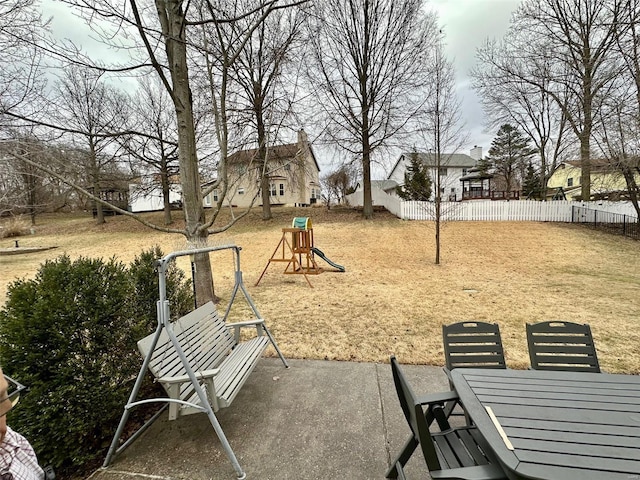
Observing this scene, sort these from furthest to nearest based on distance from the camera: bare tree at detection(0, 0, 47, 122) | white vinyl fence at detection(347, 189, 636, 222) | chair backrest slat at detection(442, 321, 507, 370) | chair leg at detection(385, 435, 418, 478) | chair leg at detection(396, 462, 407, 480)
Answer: white vinyl fence at detection(347, 189, 636, 222) < bare tree at detection(0, 0, 47, 122) < chair backrest slat at detection(442, 321, 507, 370) < chair leg at detection(385, 435, 418, 478) < chair leg at detection(396, 462, 407, 480)

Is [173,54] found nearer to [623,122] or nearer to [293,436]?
[293,436]

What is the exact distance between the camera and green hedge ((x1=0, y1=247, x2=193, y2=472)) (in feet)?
6.77

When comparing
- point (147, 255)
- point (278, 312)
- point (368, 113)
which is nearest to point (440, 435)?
point (147, 255)

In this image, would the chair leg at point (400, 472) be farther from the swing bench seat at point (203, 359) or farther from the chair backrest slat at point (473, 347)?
the swing bench seat at point (203, 359)

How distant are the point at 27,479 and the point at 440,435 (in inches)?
90.4

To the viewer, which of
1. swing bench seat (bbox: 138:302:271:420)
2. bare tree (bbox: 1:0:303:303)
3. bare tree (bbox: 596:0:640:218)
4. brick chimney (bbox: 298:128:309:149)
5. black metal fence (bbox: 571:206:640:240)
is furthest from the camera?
black metal fence (bbox: 571:206:640:240)

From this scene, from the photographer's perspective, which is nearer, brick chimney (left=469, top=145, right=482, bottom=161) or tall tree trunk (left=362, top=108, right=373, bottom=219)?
tall tree trunk (left=362, top=108, right=373, bottom=219)

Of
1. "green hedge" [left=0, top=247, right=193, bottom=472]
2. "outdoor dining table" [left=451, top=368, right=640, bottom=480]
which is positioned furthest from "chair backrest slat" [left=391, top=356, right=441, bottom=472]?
"green hedge" [left=0, top=247, right=193, bottom=472]

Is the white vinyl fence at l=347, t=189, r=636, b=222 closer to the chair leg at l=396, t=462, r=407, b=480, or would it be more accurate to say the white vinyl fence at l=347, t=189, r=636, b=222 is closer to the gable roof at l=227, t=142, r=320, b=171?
the gable roof at l=227, t=142, r=320, b=171

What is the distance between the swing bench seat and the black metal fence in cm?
1861

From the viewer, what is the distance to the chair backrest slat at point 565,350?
2613 millimetres

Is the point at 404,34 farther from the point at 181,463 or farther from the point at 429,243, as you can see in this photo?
the point at 181,463

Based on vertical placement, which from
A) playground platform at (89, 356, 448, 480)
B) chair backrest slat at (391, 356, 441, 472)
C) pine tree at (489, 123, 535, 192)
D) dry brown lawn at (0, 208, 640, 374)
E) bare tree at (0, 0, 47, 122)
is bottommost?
dry brown lawn at (0, 208, 640, 374)

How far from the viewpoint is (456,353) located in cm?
261
